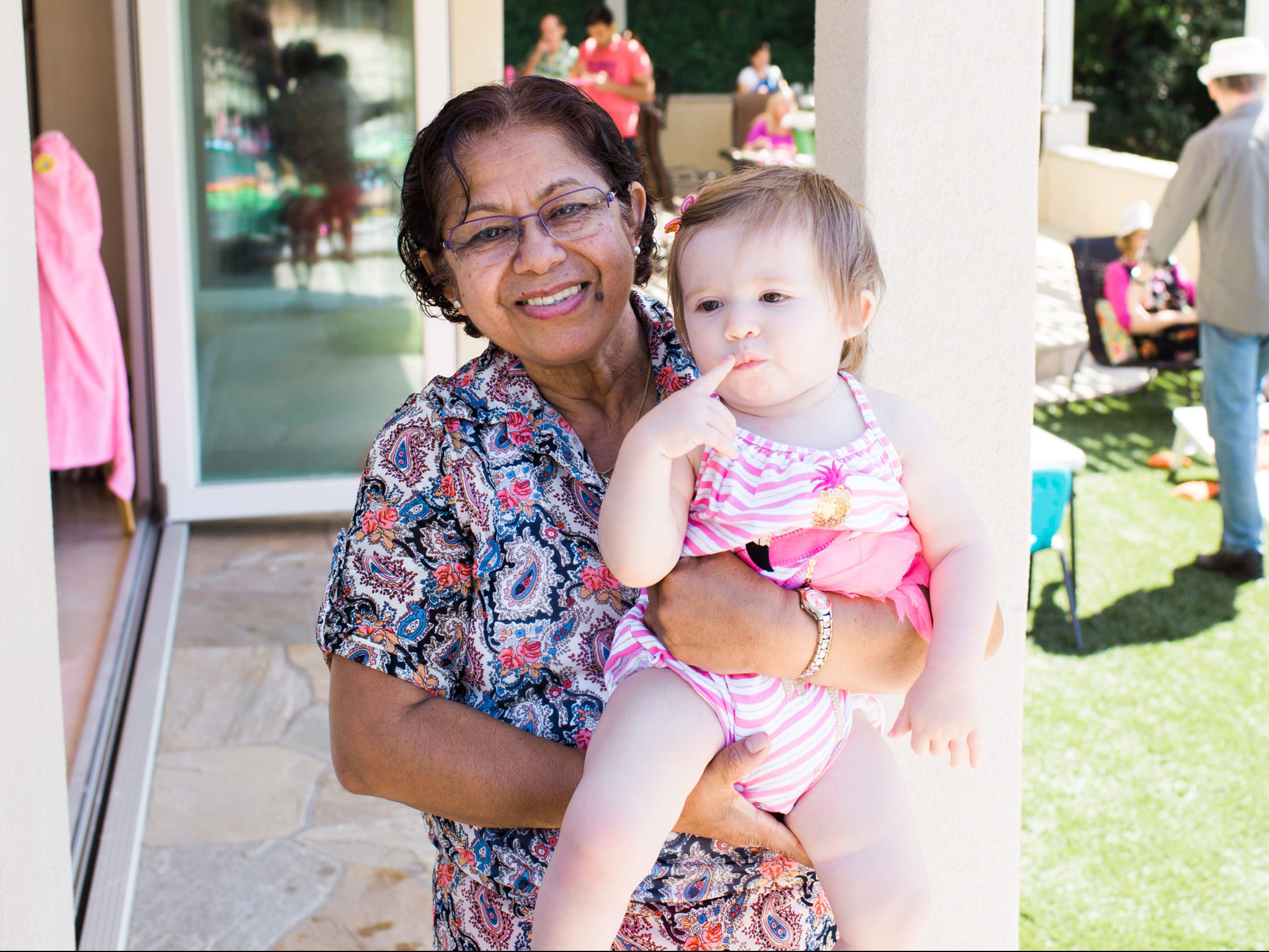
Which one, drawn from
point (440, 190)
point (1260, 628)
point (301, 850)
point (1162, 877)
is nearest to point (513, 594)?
point (440, 190)

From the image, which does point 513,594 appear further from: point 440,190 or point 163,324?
point 163,324

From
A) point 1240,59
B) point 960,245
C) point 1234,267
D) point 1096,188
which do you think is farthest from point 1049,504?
point 1096,188

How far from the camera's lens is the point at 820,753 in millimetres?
1372

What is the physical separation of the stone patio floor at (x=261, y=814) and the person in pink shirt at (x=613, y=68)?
6999 millimetres

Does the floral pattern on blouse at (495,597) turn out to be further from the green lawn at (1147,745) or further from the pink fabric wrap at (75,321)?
the pink fabric wrap at (75,321)

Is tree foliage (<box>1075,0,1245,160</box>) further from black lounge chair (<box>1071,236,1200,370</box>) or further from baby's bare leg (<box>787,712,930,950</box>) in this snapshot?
baby's bare leg (<box>787,712,930,950</box>)

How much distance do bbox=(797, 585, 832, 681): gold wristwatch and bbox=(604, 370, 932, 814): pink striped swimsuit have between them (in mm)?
24

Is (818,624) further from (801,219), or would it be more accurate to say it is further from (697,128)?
(697,128)

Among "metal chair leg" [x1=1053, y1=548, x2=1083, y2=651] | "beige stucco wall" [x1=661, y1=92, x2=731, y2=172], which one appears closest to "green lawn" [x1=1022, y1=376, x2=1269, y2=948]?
"metal chair leg" [x1=1053, y1=548, x2=1083, y2=651]

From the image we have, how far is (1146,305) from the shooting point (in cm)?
765

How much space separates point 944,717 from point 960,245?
925 millimetres

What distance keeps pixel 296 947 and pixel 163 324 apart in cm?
324

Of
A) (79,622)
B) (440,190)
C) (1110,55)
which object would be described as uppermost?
(1110,55)

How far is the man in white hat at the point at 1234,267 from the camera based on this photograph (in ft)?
18.3
